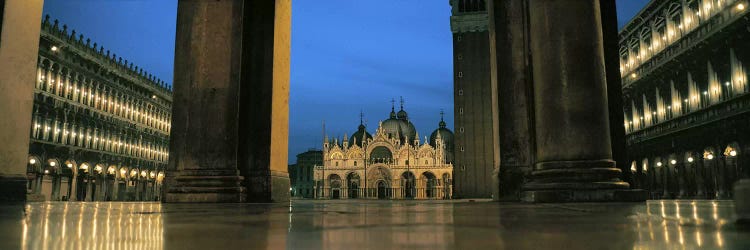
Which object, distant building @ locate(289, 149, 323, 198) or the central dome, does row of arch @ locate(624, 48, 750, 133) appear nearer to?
the central dome

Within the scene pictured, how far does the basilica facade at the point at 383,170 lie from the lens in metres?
83.1

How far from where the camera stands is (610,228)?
8.91 ft

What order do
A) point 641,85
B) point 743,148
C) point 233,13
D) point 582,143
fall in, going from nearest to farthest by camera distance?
point 582,143 → point 233,13 → point 743,148 → point 641,85

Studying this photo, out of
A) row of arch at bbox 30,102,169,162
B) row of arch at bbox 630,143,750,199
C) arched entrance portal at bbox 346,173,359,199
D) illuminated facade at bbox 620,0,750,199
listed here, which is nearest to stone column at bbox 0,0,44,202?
illuminated facade at bbox 620,0,750,199

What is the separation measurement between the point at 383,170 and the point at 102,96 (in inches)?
1849

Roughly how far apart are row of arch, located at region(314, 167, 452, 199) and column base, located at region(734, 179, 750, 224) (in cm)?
Answer: 7884

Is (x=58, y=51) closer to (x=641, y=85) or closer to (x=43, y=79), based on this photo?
(x=43, y=79)

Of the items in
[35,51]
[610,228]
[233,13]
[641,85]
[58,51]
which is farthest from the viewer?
[58,51]

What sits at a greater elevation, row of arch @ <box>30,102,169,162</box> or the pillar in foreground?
row of arch @ <box>30,102,169,162</box>

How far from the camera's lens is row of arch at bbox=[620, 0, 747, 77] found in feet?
85.9

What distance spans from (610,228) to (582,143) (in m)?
3.90

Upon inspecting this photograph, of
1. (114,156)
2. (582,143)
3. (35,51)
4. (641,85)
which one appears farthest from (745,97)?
(114,156)

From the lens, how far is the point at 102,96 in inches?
1761

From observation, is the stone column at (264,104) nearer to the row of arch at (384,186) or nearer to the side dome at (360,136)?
the row of arch at (384,186)
